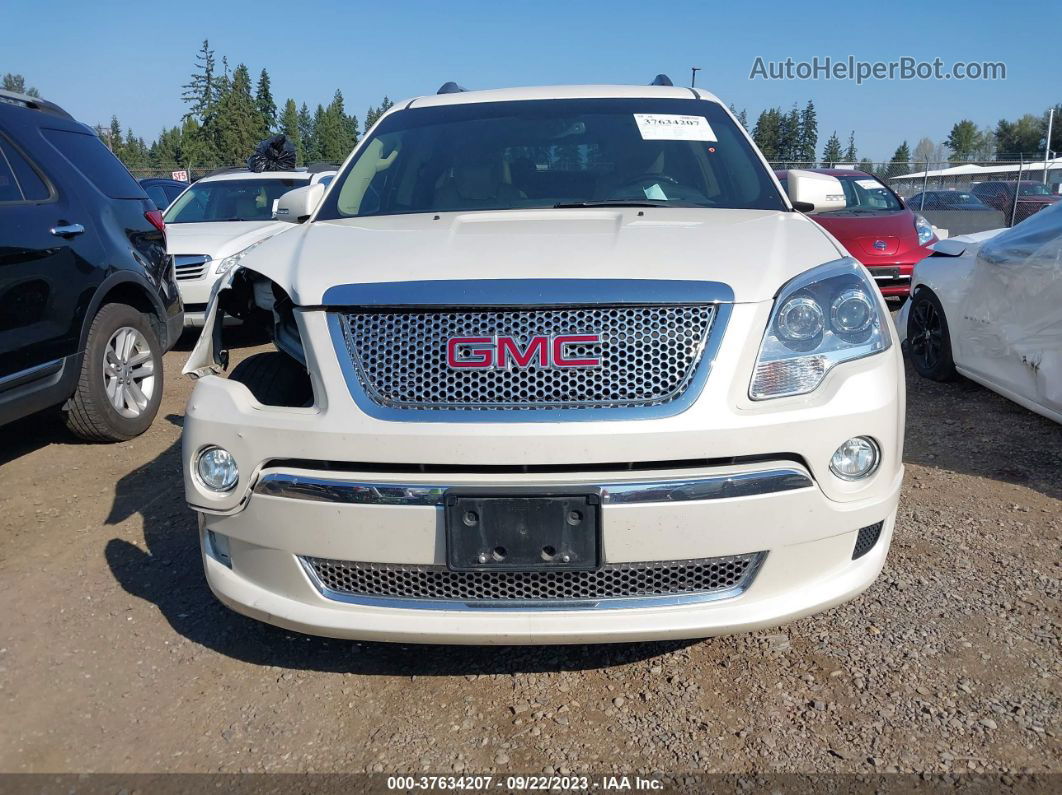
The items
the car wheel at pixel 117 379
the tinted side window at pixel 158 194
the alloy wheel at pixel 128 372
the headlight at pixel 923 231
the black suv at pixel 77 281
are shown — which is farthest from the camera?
the tinted side window at pixel 158 194

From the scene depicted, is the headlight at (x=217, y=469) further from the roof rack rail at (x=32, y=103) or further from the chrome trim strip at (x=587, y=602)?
the roof rack rail at (x=32, y=103)

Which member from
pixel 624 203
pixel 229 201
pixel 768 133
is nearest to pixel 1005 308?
pixel 624 203

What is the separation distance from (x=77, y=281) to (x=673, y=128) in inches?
120

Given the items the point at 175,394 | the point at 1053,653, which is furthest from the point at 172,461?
the point at 1053,653

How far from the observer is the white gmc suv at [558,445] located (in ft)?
6.48

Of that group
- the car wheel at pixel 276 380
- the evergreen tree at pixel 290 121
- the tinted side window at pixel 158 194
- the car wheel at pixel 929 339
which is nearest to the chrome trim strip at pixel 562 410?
the car wheel at pixel 276 380

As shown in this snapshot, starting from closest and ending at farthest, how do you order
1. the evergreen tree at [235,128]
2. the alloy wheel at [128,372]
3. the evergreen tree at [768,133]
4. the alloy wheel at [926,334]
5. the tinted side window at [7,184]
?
the tinted side window at [7,184] < the alloy wheel at [128,372] < the alloy wheel at [926,334] < the evergreen tree at [235,128] < the evergreen tree at [768,133]

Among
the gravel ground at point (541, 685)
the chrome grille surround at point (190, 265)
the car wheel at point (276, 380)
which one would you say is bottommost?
the gravel ground at point (541, 685)

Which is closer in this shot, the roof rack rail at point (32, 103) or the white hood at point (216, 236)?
the roof rack rail at point (32, 103)

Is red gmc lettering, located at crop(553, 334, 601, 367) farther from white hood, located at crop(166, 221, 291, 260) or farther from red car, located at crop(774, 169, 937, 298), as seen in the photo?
red car, located at crop(774, 169, 937, 298)

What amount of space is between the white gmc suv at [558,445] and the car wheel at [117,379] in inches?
101

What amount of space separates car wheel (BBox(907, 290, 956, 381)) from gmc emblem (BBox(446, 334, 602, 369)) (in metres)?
4.15

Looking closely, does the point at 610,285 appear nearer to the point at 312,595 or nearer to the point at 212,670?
the point at 312,595

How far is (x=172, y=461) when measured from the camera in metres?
→ 4.34
